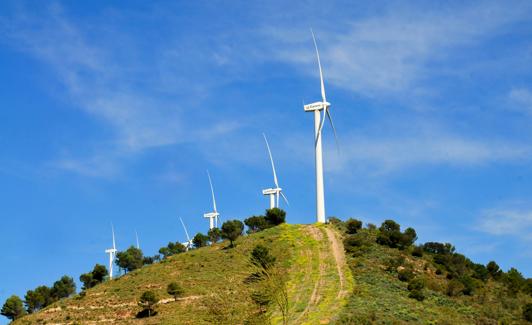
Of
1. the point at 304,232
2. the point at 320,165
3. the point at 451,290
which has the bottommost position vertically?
the point at 451,290

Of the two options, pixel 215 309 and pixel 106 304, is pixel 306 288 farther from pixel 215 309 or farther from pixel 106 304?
pixel 215 309

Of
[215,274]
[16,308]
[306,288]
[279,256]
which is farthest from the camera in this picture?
[16,308]

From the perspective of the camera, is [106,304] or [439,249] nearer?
[106,304]

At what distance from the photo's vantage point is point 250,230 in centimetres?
14375

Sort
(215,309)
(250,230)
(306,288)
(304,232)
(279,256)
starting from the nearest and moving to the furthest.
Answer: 1. (215,309)
2. (306,288)
3. (279,256)
4. (304,232)
5. (250,230)

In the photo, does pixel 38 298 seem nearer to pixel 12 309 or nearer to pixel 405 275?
pixel 12 309

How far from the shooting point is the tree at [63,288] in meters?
127

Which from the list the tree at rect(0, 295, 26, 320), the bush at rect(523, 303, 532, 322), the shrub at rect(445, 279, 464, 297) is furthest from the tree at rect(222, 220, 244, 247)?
the bush at rect(523, 303, 532, 322)

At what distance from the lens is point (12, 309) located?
114500mm

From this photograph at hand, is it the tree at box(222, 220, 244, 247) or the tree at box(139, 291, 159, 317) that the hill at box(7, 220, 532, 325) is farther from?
the tree at box(222, 220, 244, 247)

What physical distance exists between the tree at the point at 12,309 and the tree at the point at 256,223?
1858 inches

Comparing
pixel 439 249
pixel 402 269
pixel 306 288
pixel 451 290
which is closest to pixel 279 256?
pixel 306 288

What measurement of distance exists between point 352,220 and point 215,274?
105ft

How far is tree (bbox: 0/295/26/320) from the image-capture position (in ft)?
375
